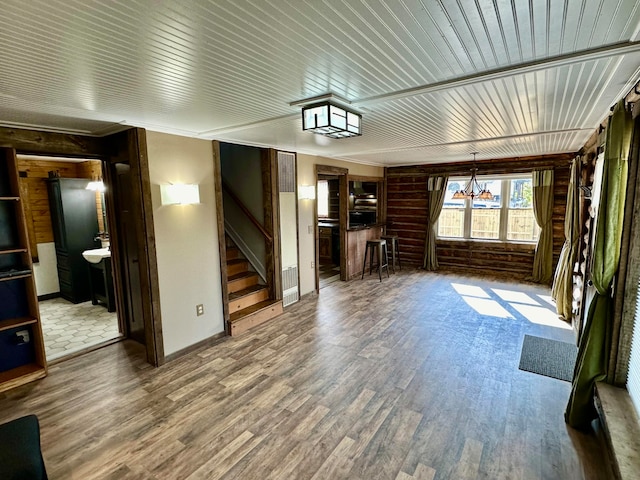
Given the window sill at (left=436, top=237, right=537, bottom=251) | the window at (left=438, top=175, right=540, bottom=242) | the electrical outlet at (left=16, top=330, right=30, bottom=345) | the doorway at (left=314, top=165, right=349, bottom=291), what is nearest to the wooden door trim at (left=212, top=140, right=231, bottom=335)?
the electrical outlet at (left=16, top=330, right=30, bottom=345)

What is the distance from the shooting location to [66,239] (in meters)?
5.28

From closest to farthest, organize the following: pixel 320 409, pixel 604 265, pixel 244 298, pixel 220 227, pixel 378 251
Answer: pixel 604 265
pixel 320 409
pixel 220 227
pixel 244 298
pixel 378 251

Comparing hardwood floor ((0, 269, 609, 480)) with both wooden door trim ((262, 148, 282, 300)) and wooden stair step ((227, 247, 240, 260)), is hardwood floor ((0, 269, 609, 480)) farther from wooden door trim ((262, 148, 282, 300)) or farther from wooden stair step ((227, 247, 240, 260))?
wooden stair step ((227, 247, 240, 260))

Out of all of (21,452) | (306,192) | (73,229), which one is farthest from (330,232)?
(21,452)

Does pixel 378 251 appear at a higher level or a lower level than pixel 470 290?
higher

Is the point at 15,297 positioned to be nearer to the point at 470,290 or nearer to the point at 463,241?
the point at 470,290

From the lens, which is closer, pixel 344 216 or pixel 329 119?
pixel 329 119

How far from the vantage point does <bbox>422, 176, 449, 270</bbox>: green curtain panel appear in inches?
286

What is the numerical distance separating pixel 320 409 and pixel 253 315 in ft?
6.46

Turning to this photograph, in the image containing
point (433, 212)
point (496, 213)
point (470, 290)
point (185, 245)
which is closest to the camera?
point (185, 245)

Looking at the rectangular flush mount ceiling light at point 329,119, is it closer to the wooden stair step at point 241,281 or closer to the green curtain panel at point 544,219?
the wooden stair step at point 241,281

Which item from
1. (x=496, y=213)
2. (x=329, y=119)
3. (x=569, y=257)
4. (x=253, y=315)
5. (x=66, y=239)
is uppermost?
(x=329, y=119)

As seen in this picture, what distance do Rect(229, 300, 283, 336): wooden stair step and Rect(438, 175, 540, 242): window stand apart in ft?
15.5

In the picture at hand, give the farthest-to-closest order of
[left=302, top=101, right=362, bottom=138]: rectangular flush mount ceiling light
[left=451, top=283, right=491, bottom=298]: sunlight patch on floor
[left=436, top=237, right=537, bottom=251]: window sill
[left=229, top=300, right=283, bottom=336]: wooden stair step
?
[left=436, top=237, right=537, bottom=251]: window sill
[left=451, top=283, right=491, bottom=298]: sunlight patch on floor
[left=229, top=300, right=283, bottom=336]: wooden stair step
[left=302, top=101, right=362, bottom=138]: rectangular flush mount ceiling light
